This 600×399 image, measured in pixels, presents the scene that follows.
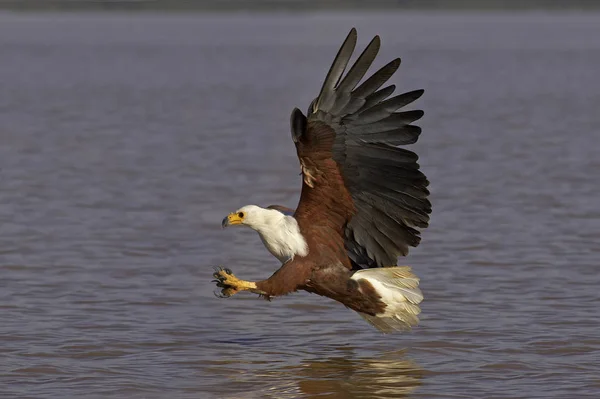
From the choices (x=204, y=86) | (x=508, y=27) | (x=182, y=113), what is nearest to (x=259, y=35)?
(x=508, y=27)

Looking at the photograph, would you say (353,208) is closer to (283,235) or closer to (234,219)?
(283,235)

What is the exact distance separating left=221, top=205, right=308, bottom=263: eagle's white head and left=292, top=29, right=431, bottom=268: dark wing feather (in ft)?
0.28

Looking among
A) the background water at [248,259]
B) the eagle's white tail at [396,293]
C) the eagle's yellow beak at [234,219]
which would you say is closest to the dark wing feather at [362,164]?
the eagle's white tail at [396,293]

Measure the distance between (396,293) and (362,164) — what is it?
0.87m

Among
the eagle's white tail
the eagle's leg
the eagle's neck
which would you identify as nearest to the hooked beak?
the eagle's neck

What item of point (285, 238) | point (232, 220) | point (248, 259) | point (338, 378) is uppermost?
point (232, 220)

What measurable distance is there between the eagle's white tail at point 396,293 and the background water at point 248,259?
0.82 feet

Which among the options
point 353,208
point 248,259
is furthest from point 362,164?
point 248,259

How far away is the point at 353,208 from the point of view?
8102mm

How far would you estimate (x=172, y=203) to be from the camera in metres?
14.0

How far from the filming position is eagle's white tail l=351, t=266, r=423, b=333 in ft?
26.9

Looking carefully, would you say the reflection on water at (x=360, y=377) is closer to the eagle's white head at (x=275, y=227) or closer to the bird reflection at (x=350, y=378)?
the bird reflection at (x=350, y=378)

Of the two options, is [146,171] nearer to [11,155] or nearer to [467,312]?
[11,155]

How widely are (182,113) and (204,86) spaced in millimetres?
7893
